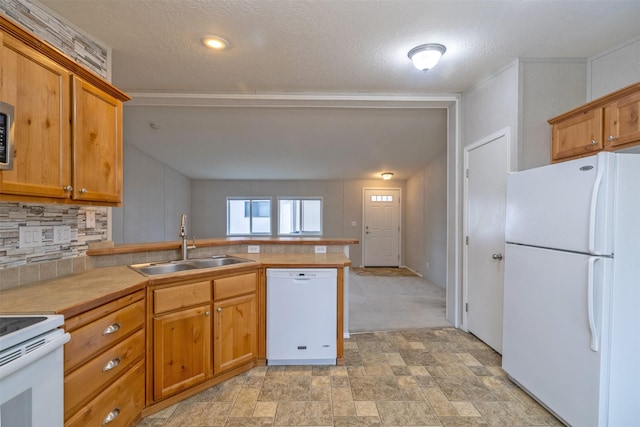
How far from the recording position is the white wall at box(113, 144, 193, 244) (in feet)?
14.9

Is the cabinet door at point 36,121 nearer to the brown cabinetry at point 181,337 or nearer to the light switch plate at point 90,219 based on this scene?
the light switch plate at point 90,219

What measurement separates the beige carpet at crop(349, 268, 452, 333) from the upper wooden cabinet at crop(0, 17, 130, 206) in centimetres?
265

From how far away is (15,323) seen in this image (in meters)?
1.04

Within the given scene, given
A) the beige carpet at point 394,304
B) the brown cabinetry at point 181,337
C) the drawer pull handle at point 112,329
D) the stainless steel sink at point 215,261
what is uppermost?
the stainless steel sink at point 215,261

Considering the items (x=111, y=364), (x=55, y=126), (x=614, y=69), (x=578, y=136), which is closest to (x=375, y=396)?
(x=111, y=364)

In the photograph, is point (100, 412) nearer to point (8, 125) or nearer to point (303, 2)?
point (8, 125)

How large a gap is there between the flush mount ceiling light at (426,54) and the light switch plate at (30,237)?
2815 mm

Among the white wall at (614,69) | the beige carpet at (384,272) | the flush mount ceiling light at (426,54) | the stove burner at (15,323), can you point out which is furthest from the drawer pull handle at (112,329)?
the beige carpet at (384,272)

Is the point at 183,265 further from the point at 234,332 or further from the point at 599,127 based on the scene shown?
the point at 599,127

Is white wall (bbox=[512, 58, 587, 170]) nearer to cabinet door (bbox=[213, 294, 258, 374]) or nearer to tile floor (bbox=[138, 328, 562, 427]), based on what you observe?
tile floor (bbox=[138, 328, 562, 427])

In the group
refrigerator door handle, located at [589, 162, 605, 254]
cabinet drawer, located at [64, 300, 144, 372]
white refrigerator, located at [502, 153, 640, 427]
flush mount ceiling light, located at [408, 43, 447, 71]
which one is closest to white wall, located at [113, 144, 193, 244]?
cabinet drawer, located at [64, 300, 144, 372]

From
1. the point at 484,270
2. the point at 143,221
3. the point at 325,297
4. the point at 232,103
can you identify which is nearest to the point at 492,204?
the point at 484,270

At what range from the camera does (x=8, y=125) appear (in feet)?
3.94

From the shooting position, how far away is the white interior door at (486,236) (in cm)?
252
